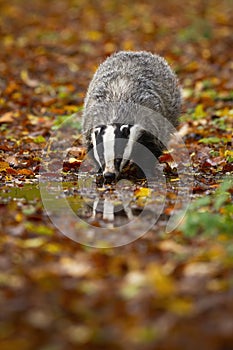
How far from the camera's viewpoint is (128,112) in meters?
6.85

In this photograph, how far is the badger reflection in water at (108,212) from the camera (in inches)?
203

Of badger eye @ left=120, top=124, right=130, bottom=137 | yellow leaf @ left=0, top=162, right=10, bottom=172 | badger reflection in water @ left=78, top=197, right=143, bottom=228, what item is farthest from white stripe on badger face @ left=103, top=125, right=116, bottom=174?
yellow leaf @ left=0, top=162, right=10, bottom=172

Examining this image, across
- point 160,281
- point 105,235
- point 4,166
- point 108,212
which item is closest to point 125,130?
point 108,212

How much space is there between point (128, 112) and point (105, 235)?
2.39 meters

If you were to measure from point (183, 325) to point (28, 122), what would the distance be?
703 centimetres

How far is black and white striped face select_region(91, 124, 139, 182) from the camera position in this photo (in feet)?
20.6

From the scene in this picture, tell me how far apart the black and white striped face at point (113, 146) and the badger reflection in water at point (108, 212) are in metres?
0.43

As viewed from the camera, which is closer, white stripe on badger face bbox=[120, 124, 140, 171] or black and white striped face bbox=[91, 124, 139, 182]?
black and white striped face bbox=[91, 124, 139, 182]

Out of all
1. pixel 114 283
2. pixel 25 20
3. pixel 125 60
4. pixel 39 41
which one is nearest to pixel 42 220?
pixel 114 283

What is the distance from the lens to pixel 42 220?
506 centimetres

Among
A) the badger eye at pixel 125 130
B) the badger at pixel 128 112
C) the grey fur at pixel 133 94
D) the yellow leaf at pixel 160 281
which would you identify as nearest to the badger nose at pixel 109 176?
the badger at pixel 128 112

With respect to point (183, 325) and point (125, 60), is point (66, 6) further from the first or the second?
point (183, 325)

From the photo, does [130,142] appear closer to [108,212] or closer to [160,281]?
[108,212]

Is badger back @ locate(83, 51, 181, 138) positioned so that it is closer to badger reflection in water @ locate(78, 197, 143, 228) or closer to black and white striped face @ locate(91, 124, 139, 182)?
black and white striped face @ locate(91, 124, 139, 182)
